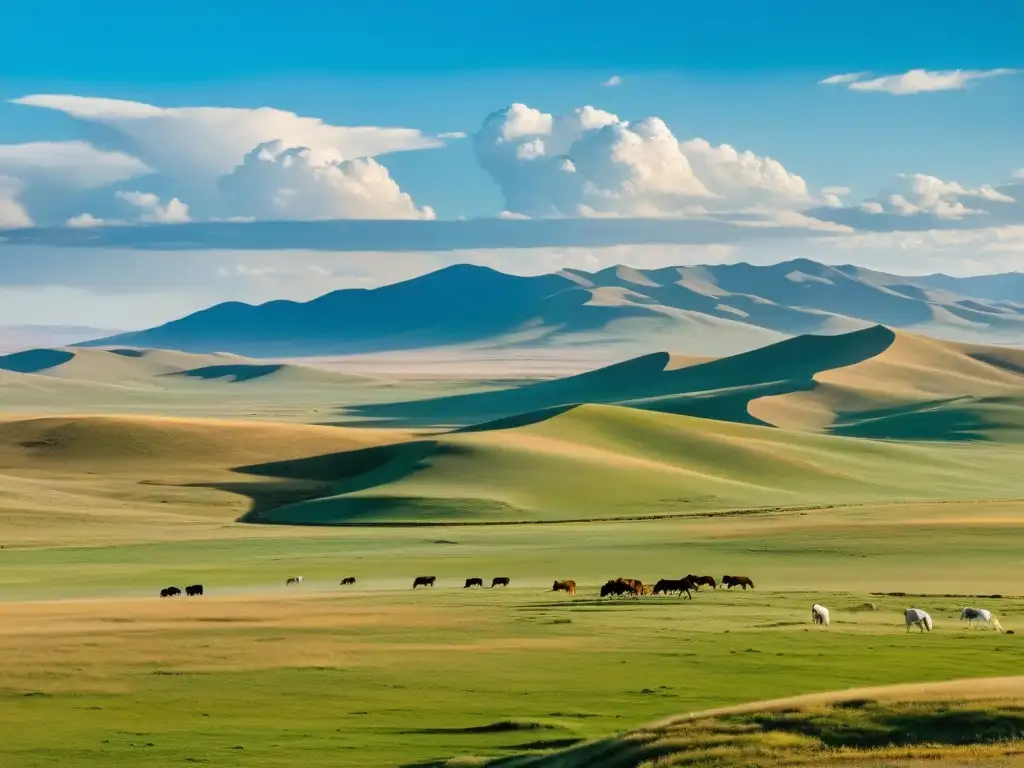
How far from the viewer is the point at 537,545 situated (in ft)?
229

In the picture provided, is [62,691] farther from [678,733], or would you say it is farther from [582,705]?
[678,733]

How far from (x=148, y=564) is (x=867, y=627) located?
3488cm

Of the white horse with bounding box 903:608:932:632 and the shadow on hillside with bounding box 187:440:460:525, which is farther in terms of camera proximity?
the shadow on hillside with bounding box 187:440:460:525

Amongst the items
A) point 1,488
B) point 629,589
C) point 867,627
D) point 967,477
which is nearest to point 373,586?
point 629,589

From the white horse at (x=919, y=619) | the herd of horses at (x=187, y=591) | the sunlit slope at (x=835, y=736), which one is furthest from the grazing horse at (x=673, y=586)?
the sunlit slope at (x=835, y=736)

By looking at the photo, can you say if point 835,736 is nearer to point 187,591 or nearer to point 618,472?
point 187,591

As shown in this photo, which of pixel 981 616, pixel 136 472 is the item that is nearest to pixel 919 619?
pixel 981 616

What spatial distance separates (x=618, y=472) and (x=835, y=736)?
80.2 meters

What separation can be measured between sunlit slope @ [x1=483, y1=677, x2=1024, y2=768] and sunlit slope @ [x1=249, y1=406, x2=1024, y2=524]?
63.4 m

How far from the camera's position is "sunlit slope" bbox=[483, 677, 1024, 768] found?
2061cm

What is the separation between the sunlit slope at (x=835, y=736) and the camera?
20609 mm

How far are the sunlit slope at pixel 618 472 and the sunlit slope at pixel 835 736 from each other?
6337 centimetres

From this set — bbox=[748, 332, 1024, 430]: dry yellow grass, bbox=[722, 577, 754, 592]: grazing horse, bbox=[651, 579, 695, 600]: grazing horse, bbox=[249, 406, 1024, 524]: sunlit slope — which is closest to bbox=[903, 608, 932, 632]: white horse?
bbox=[651, 579, 695, 600]: grazing horse

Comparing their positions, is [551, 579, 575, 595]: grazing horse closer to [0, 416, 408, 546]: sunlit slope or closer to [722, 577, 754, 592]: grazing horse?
[722, 577, 754, 592]: grazing horse
